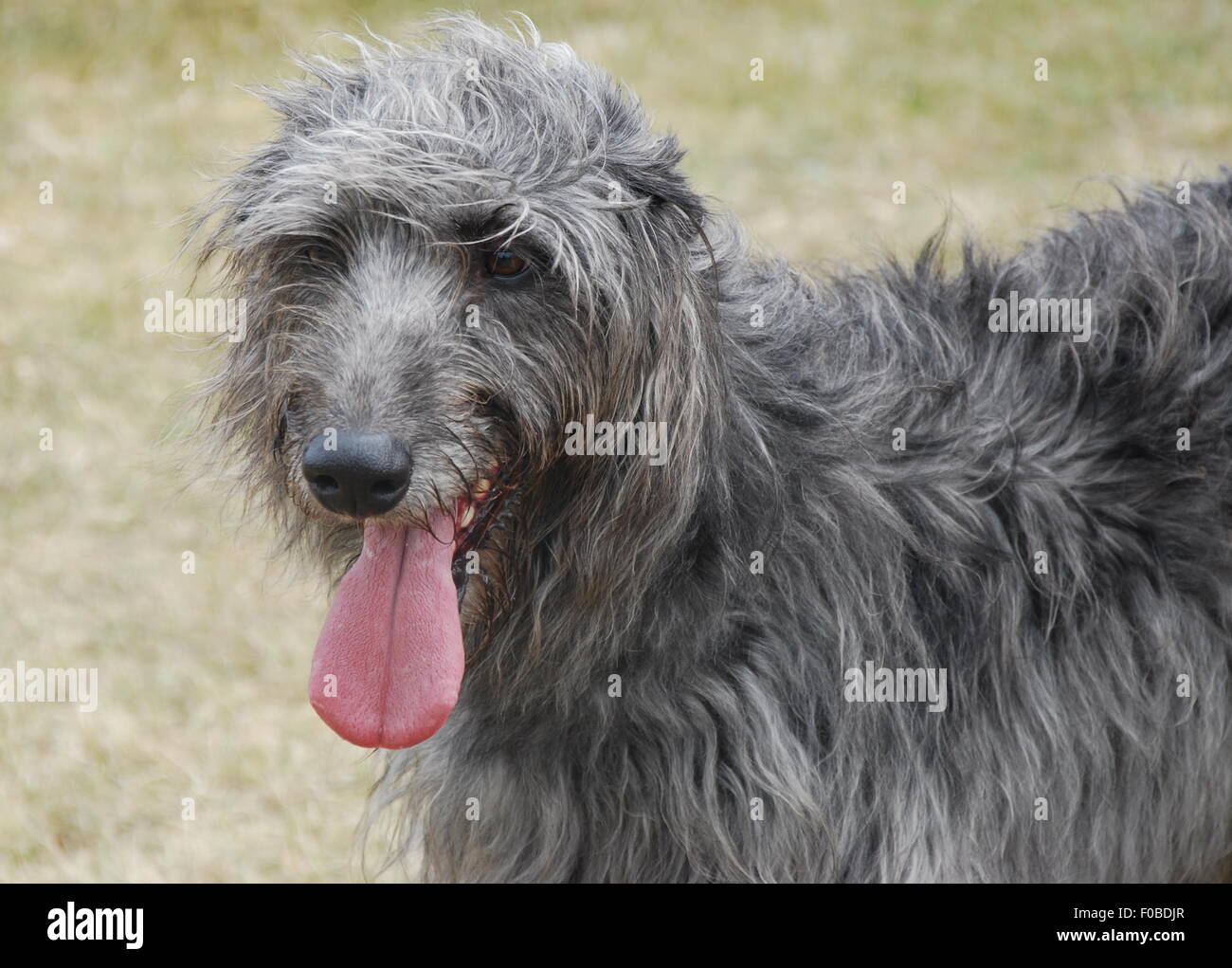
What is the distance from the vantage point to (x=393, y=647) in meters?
3.30

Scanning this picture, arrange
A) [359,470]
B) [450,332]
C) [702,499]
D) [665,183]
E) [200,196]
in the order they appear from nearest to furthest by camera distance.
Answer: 1. [359,470]
2. [450,332]
3. [665,183]
4. [702,499]
5. [200,196]

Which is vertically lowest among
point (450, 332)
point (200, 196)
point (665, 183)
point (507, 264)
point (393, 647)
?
point (393, 647)

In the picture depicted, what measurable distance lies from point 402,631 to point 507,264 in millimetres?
838

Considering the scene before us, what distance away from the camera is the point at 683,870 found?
3709mm

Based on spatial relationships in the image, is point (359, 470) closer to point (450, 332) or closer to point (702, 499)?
point (450, 332)

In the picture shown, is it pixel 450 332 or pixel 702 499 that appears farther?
pixel 702 499

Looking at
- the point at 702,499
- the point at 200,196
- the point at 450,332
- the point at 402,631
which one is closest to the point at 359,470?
the point at 450,332

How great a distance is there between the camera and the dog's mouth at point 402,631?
10.7 feet

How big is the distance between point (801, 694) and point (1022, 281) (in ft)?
4.52

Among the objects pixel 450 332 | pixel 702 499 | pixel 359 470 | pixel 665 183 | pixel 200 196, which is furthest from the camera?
pixel 200 196

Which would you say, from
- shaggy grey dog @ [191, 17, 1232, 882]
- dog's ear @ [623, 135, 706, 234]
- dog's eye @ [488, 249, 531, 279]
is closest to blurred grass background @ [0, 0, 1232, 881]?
shaggy grey dog @ [191, 17, 1232, 882]

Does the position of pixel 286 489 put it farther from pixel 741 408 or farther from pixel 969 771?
pixel 969 771

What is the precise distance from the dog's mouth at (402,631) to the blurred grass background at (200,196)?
173cm

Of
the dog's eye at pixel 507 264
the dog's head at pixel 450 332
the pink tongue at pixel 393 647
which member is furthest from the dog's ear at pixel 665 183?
the pink tongue at pixel 393 647
